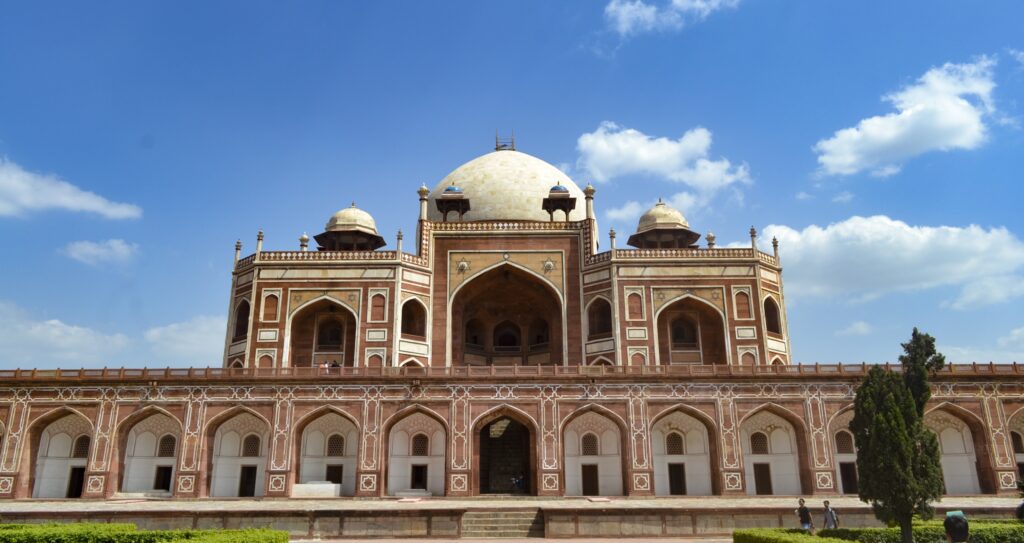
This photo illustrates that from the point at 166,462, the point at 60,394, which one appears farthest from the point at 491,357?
the point at 60,394

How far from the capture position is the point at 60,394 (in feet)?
84.6

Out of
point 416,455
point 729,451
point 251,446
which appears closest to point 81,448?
point 251,446

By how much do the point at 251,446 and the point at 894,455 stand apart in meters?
19.9

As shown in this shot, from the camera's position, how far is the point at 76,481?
A: 26.0 metres

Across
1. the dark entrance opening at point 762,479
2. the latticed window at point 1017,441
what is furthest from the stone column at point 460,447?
the latticed window at point 1017,441

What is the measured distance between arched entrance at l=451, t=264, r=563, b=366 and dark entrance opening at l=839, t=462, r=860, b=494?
12582mm

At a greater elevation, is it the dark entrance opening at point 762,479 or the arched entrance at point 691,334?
the arched entrance at point 691,334

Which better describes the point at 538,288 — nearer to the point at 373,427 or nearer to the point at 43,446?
the point at 373,427

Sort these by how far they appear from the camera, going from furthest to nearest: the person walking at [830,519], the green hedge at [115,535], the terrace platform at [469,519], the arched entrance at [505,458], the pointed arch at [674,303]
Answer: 1. the pointed arch at [674,303]
2. the arched entrance at [505,458]
3. the terrace platform at [469,519]
4. the person walking at [830,519]
5. the green hedge at [115,535]

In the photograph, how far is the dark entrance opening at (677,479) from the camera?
25.7m

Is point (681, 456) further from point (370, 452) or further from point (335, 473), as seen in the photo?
point (335, 473)

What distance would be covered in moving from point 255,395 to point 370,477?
15.7 feet

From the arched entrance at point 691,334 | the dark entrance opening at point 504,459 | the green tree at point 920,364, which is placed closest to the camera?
the green tree at point 920,364

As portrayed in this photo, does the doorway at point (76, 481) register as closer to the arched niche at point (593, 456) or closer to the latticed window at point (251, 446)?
the latticed window at point (251, 446)
